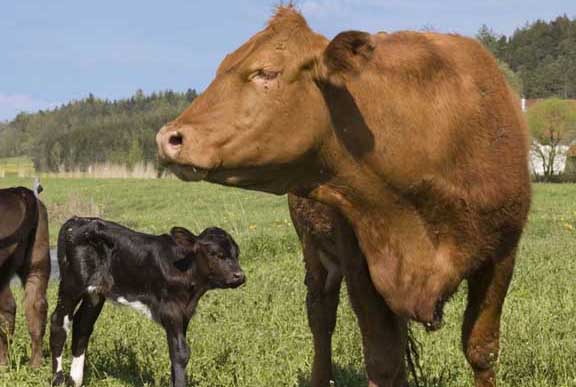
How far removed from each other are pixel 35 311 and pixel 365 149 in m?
3.95

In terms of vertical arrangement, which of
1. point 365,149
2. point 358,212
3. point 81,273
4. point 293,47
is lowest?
point 81,273

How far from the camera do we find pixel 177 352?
18.3 ft

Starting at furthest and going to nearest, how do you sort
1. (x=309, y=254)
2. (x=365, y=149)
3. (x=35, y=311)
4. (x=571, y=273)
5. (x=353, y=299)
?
1. (x=571, y=273)
2. (x=35, y=311)
3. (x=309, y=254)
4. (x=353, y=299)
5. (x=365, y=149)

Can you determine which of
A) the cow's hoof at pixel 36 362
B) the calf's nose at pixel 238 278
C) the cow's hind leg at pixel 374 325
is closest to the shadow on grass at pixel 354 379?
the calf's nose at pixel 238 278

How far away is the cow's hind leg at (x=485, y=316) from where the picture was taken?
14.0 feet

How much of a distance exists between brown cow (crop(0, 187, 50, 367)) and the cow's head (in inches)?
147

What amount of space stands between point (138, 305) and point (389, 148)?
2895mm

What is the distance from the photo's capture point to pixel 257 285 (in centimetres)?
940

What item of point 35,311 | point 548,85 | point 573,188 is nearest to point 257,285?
point 35,311

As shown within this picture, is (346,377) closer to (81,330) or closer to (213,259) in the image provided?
(213,259)

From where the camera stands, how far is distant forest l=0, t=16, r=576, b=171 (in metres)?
73.9

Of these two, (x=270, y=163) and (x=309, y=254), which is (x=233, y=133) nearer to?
(x=270, y=163)

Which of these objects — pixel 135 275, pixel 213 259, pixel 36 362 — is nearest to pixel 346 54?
pixel 213 259

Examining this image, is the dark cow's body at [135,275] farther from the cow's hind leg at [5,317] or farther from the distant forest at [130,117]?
the distant forest at [130,117]
